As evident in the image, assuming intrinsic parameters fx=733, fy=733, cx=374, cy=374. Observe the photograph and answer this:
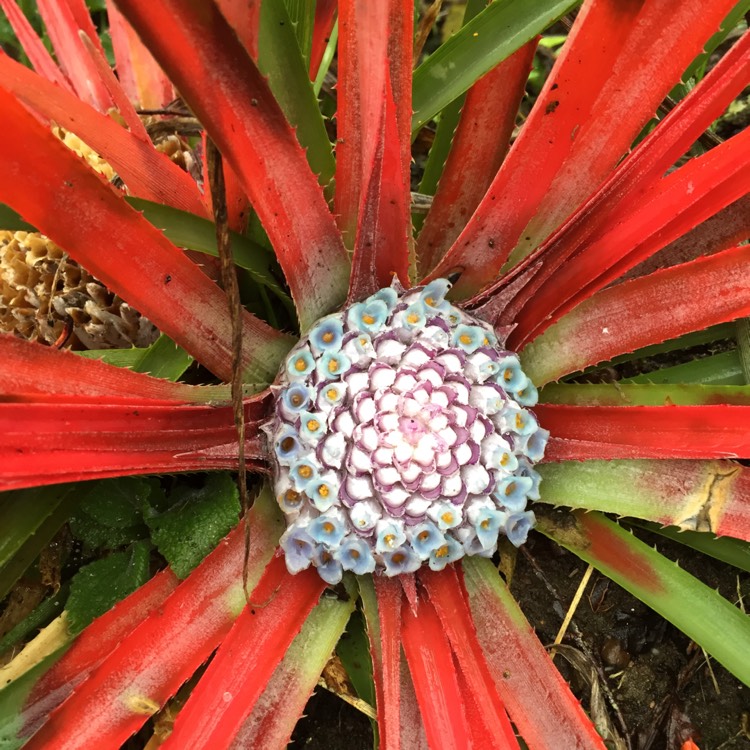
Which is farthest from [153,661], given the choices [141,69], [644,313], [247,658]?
[141,69]

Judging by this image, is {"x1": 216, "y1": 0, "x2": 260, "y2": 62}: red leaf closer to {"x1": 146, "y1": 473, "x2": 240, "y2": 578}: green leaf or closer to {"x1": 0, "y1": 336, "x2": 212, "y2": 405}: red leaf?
{"x1": 0, "y1": 336, "x2": 212, "y2": 405}: red leaf

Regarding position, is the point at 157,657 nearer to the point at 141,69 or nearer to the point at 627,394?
the point at 627,394

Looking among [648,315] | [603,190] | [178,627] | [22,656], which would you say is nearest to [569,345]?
[648,315]

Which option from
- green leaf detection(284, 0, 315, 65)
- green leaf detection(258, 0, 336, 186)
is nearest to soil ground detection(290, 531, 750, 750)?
green leaf detection(258, 0, 336, 186)

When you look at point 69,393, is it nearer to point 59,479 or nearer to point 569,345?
point 59,479

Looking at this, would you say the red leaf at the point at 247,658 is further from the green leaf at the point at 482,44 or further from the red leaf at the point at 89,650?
the green leaf at the point at 482,44

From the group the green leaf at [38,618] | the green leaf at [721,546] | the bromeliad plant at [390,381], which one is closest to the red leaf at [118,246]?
the bromeliad plant at [390,381]
